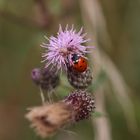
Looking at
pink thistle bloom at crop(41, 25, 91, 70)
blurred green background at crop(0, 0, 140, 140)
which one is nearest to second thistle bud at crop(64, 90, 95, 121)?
pink thistle bloom at crop(41, 25, 91, 70)

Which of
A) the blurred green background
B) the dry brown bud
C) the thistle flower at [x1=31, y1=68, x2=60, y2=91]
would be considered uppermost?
the blurred green background

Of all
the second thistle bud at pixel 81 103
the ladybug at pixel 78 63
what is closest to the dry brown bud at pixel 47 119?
the second thistle bud at pixel 81 103

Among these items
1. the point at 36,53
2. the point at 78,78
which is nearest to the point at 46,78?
the point at 78,78

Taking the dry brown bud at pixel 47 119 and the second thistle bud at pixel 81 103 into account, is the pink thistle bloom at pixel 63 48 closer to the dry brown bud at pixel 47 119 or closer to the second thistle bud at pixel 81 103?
the second thistle bud at pixel 81 103

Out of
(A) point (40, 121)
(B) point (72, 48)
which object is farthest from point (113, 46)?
(A) point (40, 121)

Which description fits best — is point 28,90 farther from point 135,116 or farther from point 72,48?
point 72,48

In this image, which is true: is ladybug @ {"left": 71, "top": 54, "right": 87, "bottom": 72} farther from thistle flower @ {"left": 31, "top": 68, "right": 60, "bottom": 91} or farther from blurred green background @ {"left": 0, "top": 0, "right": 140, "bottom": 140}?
blurred green background @ {"left": 0, "top": 0, "right": 140, "bottom": 140}
